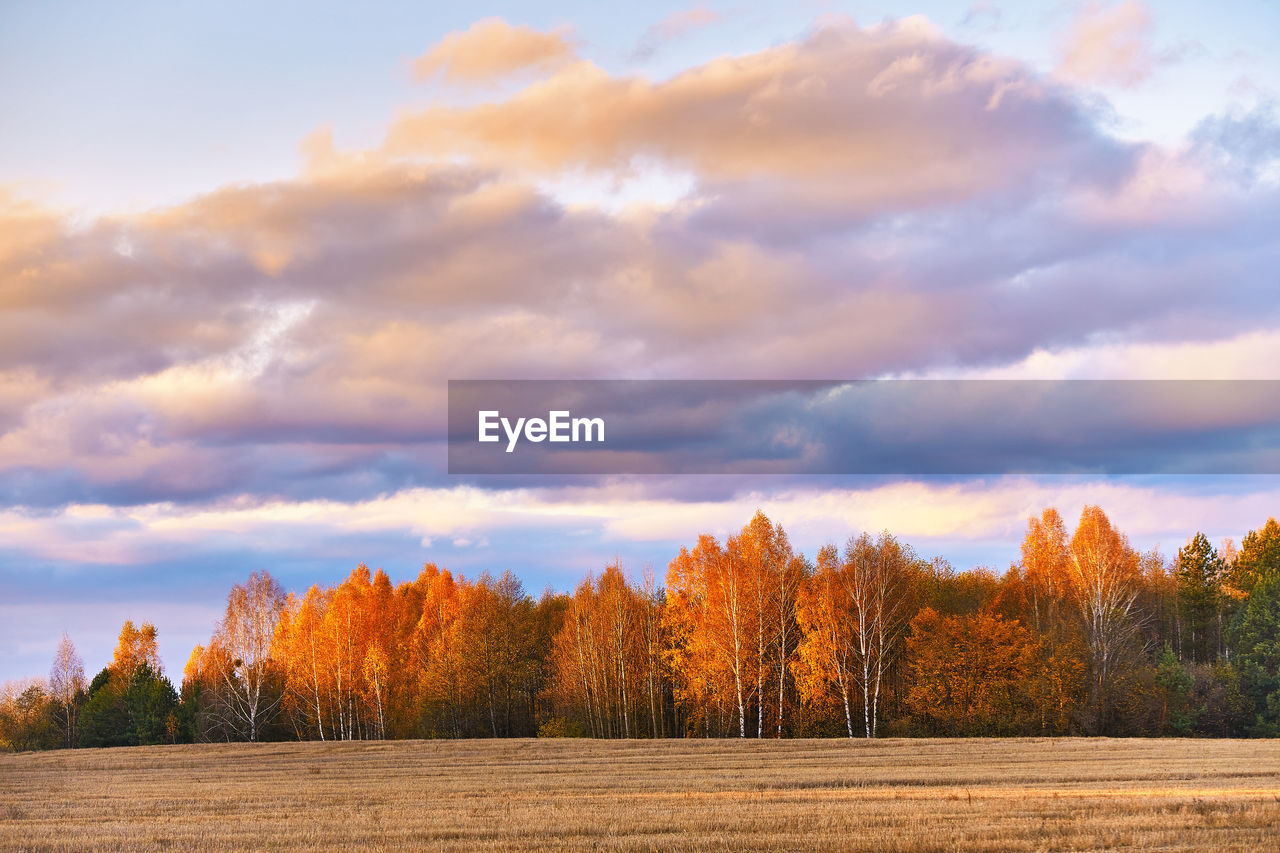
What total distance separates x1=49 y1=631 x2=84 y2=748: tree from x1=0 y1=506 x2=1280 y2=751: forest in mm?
937

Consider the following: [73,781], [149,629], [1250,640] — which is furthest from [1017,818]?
[149,629]

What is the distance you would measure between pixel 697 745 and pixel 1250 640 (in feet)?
133

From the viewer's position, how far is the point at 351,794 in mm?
31281

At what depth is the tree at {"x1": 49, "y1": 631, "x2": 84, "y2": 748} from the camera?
92375 mm

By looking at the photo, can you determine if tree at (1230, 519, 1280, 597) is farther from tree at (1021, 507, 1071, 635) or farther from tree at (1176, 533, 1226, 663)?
tree at (1021, 507, 1071, 635)

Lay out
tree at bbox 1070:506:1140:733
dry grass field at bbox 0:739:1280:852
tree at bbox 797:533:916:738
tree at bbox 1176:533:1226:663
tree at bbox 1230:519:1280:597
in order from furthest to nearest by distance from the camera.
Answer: tree at bbox 1176:533:1226:663 → tree at bbox 1230:519:1280:597 → tree at bbox 1070:506:1140:733 → tree at bbox 797:533:916:738 → dry grass field at bbox 0:739:1280:852

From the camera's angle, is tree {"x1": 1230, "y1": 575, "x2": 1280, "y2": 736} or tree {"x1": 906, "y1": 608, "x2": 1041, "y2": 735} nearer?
tree {"x1": 906, "y1": 608, "x2": 1041, "y2": 735}

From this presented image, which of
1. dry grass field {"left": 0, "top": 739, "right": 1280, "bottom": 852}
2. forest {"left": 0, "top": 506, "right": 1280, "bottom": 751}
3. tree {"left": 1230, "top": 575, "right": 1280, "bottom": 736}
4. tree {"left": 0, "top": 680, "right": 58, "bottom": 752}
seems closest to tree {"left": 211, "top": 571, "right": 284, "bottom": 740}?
forest {"left": 0, "top": 506, "right": 1280, "bottom": 751}

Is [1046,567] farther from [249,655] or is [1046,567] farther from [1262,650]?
[249,655]

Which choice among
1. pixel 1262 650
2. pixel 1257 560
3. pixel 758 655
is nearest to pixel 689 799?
pixel 758 655

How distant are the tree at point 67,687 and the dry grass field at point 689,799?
48.1 metres

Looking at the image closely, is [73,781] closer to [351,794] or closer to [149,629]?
[351,794]

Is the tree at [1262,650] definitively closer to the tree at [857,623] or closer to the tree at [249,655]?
the tree at [857,623]

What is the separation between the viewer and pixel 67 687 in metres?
99.3
